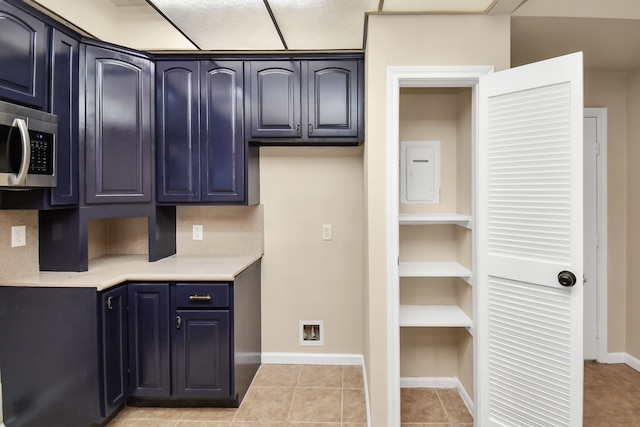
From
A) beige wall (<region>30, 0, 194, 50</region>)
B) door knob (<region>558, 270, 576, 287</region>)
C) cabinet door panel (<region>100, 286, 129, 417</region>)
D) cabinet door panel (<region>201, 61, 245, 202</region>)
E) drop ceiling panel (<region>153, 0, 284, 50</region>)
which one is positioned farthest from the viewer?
cabinet door panel (<region>201, 61, 245, 202</region>)

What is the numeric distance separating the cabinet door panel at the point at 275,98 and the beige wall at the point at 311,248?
0.36 m

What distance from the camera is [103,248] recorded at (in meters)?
2.99

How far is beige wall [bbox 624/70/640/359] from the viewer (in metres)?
2.94

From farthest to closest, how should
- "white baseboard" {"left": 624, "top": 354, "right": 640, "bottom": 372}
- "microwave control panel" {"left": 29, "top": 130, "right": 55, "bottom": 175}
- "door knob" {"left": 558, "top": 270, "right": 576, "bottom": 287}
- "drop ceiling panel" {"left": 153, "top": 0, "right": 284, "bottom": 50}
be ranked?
1. "white baseboard" {"left": 624, "top": 354, "right": 640, "bottom": 372}
2. "drop ceiling panel" {"left": 153, "top": 0, "right": 284, "bottom": 50}
3. "microwave control panel" {"left": 29, "top": 130, "right": 55, "bottom": 175}
4. "door knob" {"left": 558, "top": 270, "right": 576, "bottom": 287}

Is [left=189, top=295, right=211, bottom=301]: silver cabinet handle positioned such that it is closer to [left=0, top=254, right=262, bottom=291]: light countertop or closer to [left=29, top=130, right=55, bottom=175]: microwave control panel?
[left=0, top=254, right=262, bottom=291]: light countertop

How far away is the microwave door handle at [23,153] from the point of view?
1.75 m

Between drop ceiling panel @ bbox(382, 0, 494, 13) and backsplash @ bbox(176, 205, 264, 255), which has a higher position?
drop ceiling panel @ bbox(382, 0, 494, 13)

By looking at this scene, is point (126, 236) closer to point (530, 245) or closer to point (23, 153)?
point (23, 153)

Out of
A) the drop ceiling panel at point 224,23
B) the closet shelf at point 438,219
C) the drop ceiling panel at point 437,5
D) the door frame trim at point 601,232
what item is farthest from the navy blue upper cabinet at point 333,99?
the door frame trim at point 601,232

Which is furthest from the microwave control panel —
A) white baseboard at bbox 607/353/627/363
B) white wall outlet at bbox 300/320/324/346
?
white baseboard at bbox 607/353/627/363

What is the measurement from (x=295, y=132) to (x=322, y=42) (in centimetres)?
65

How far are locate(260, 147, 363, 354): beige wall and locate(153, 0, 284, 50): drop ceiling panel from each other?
84cm

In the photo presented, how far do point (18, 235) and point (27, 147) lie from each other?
74cm

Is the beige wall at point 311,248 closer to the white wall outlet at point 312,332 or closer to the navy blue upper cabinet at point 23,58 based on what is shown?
the white wall outlet at point 312,332
